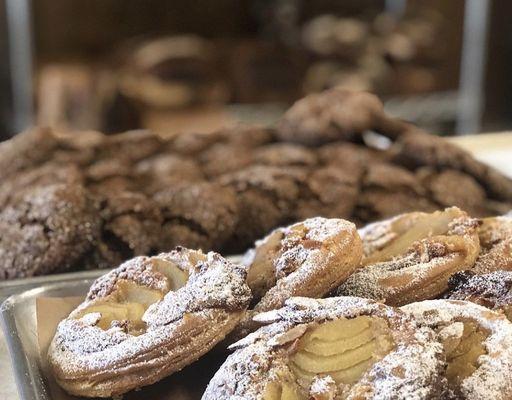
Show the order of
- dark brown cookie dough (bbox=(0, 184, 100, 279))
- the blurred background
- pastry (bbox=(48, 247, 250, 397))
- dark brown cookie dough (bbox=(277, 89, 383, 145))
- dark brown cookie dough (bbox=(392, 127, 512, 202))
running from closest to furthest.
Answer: pastry (bbox=(48, 247, 250, 397)), dark brown cookie dough (bbox=(0, 184, 100, 279)), dark brown cookie dough (bbox=(392, 127, 512, 202)), dark brown cookie dough (bbox=(277, 89, 383, 145)), the blurred background

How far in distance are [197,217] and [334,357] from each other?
1005 millimetres

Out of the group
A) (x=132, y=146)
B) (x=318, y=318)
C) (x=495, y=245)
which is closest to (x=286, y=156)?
(x=132, y=146)

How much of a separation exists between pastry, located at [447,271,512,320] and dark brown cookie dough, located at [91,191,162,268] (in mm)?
915

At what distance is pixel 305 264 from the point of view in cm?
140

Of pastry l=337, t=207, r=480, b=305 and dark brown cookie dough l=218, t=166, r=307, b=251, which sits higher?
pastry l=337, t=207, r=480, b=305

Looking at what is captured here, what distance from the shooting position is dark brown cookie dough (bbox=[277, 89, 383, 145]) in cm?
254

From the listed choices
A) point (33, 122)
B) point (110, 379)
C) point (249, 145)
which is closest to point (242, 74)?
point (33, 122)

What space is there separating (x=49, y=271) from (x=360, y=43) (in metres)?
4.09

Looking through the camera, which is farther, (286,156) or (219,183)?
(286,156)

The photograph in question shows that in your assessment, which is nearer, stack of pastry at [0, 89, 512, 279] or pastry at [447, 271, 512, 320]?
pastry at [447, 271, 512, 320]

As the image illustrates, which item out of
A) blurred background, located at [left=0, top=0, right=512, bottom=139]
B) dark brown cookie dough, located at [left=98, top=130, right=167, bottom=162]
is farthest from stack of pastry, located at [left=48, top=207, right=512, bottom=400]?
blurred background, located at [left=0, top=0, right=512, bottom=139]

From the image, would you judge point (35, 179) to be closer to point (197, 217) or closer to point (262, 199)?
point (197, 217)

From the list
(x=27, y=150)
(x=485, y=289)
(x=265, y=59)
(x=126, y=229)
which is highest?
(x=485, y=289)

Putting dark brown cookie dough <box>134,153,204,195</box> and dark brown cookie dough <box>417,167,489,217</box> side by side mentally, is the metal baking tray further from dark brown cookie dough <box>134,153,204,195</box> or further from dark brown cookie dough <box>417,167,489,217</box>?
dark brown cookie dough <box>417,167,489,217</box>
